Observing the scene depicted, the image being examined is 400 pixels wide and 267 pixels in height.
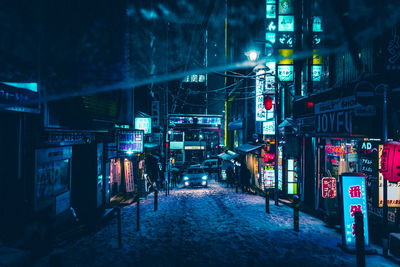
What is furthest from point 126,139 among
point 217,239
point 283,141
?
point 283,141

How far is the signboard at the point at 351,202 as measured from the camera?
704 cm

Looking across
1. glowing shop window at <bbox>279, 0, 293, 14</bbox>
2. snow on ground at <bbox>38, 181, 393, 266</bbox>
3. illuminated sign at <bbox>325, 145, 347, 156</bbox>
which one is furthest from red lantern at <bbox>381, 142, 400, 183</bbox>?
glowing shop window at <bbox>279, 0, 293, 14</bbox>

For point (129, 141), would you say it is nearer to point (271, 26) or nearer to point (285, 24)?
point (271, 26)

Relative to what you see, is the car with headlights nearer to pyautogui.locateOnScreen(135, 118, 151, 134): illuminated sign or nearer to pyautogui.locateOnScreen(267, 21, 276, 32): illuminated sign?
pyautogui.locateOnScreen(135, 118, 151, 134): illuminated sign

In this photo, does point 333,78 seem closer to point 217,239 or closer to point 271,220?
point 271,220

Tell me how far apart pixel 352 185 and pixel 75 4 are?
1355 cm

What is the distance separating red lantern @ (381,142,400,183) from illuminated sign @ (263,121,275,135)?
968 cm

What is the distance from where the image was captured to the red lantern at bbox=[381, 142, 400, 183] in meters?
6.22

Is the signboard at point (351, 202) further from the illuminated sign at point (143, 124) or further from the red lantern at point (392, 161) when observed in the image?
the illuminated sign at point (143, 124)

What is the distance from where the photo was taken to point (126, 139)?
547 inches

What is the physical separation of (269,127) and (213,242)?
10.4 metres

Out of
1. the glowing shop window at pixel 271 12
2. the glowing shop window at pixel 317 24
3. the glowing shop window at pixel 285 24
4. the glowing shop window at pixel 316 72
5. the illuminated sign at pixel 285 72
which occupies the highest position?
the glowing shop window at pixel 271 12

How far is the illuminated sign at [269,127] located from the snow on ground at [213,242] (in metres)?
5.88

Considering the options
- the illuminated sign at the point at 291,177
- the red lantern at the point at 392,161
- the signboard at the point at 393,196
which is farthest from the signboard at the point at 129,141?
the signboard at the point at 393,196
